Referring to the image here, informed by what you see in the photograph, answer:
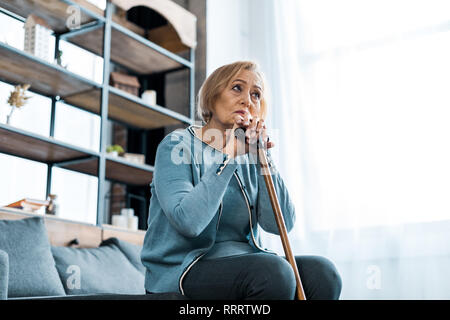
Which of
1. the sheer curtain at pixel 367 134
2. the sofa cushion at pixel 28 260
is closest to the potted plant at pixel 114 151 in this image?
the sofa cushion at pixel 28 260

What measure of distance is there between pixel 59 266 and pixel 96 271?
172mm

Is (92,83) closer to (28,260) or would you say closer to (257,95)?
(28,260)

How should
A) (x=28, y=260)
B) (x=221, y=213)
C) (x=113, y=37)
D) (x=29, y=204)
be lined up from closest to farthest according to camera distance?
1. (x=221, y=213)
2. (x=28, y=260)
3. (x=29, y=204)
4. (x=113, y=37)

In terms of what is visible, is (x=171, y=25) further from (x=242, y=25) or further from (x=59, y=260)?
(x=59, y=260)

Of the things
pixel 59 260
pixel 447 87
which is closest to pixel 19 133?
pixel 59 260

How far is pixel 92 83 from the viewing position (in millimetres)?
2947

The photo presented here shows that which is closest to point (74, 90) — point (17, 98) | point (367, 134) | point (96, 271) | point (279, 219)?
point (17, 98)

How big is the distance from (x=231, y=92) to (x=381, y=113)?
185cm

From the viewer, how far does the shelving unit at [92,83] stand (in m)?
2.74

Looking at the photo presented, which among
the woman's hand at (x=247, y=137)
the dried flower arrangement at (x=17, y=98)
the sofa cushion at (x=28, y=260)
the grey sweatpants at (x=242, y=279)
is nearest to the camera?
the grey sweatpants at (x=242, y=279)

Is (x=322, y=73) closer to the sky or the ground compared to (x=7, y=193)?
closer to the sky

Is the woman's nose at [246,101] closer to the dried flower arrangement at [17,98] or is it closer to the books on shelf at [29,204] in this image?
the books on shelf at [29,204]

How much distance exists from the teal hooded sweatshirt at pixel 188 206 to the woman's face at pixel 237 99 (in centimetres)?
10

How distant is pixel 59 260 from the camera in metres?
2.33
